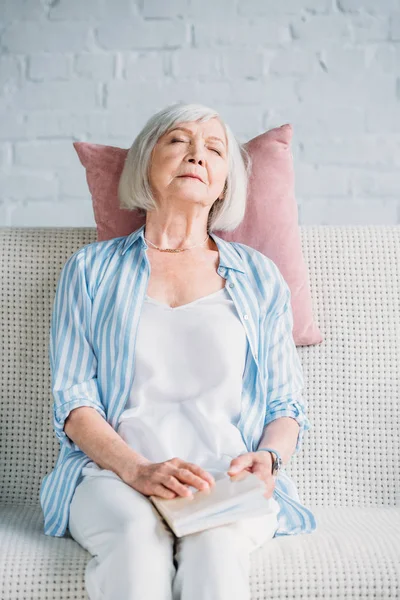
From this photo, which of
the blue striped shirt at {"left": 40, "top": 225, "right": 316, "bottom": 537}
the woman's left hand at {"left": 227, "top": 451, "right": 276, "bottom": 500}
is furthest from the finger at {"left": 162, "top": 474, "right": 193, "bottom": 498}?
the blue striped shirt at {"left": 40, "top": 225, "right": 316, "bottom": 537}

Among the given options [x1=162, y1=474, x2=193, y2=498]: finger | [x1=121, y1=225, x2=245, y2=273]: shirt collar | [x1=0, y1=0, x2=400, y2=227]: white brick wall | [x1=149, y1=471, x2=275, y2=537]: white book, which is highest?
[x1=0, y1=0, x2=400, y2=227]: white brick wall

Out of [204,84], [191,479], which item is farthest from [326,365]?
[204,84]

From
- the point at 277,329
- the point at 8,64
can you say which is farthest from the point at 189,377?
the point at 8,64

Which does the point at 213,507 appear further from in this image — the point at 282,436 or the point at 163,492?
the point at 282,436

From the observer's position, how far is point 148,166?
1669 millimetres

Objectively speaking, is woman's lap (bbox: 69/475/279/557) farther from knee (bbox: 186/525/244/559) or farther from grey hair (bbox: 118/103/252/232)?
grey hair (bbox: 118/103/252/232)

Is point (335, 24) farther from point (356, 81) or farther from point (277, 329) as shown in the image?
point (277, 329)

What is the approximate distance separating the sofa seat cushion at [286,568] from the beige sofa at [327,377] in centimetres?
11

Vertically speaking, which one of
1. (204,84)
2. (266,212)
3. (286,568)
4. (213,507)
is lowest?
(286,568)

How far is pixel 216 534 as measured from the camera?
1.18m

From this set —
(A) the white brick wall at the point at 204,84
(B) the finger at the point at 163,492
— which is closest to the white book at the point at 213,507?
(B) the finger at the point at 163,492

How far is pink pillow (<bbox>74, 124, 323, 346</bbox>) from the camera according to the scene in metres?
1.72

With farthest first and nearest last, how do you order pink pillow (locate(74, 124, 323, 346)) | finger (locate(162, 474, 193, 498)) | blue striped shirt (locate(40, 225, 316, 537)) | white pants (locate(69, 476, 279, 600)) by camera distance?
pink pillow (locate(74, 124, 323, 346)), blue striped shirt (locate(40, 225, 316, 537)), finger (locate(162, 474, 193, 498)), white pants (locate(69, 476, 279, 600))

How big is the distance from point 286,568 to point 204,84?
1422 millimetres
